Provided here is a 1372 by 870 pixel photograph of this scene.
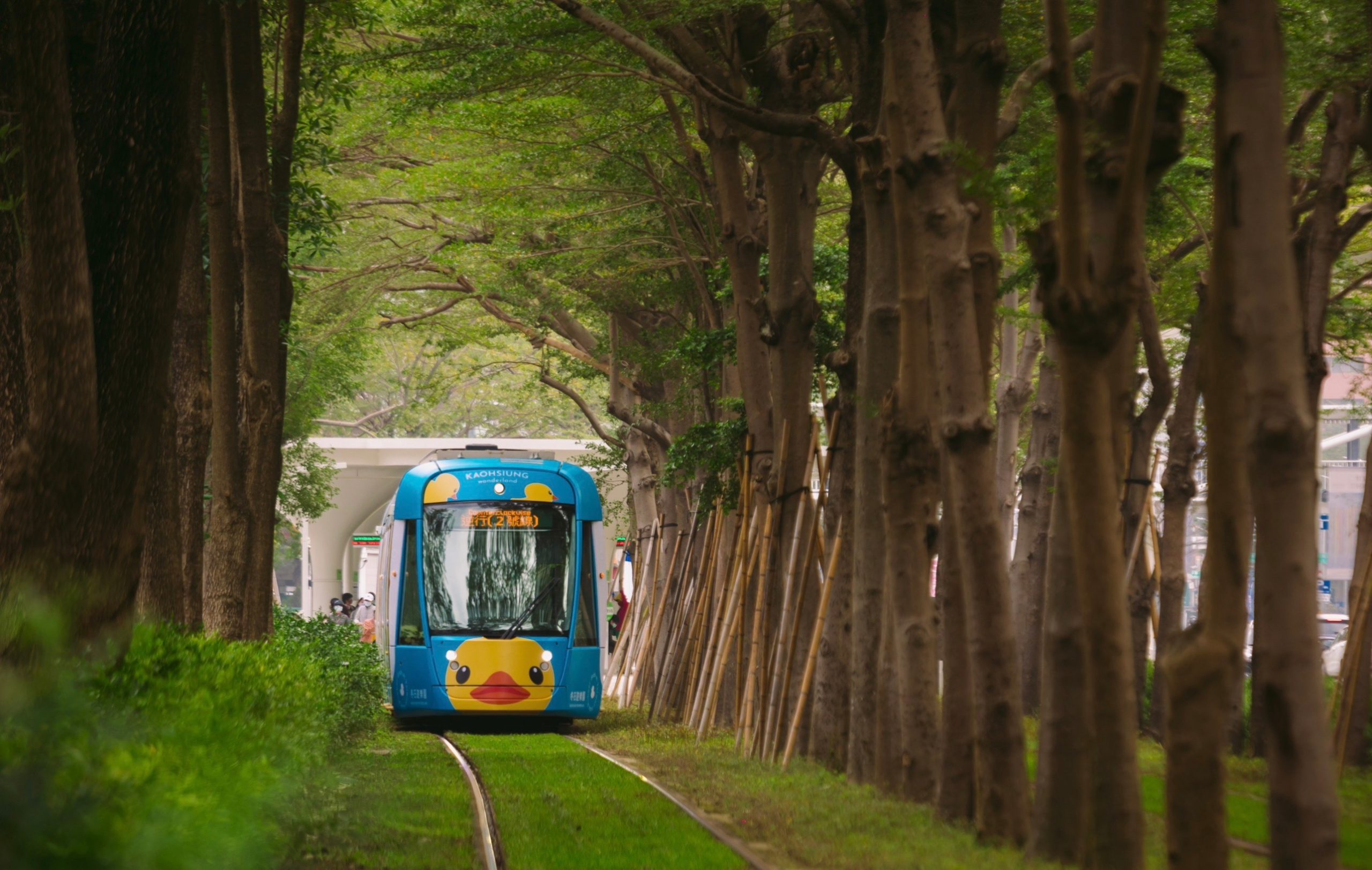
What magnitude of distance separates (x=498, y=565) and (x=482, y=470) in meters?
1.09

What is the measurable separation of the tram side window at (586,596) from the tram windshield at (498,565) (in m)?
0.11

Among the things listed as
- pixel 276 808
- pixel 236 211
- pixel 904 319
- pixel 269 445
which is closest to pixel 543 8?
pixel 236 211

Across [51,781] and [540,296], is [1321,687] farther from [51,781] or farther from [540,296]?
[540,296]

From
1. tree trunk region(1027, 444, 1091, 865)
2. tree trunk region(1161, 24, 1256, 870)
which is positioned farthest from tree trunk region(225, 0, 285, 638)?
tree trunk region(1161, 24, 1256, 870)

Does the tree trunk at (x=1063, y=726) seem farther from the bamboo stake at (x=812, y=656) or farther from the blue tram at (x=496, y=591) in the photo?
the blue tram at (x=496, y=591)

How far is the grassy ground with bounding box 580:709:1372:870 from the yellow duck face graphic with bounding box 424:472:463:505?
469 cm

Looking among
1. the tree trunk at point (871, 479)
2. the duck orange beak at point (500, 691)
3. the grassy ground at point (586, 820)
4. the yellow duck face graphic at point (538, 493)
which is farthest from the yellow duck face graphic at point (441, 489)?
the tree trunk at point (871, 479)

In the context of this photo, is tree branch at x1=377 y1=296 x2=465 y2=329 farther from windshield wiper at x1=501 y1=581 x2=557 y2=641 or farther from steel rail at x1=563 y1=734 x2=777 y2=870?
steel rail at x1=563 y1=734 x2=777 y2=870

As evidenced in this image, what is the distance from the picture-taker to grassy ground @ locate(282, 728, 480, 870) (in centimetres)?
780

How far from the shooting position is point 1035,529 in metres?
19.6

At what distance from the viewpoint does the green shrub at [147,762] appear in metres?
2.98

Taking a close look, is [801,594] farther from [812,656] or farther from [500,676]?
[500,676]

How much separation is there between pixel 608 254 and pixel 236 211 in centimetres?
850

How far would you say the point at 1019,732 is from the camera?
835cm
